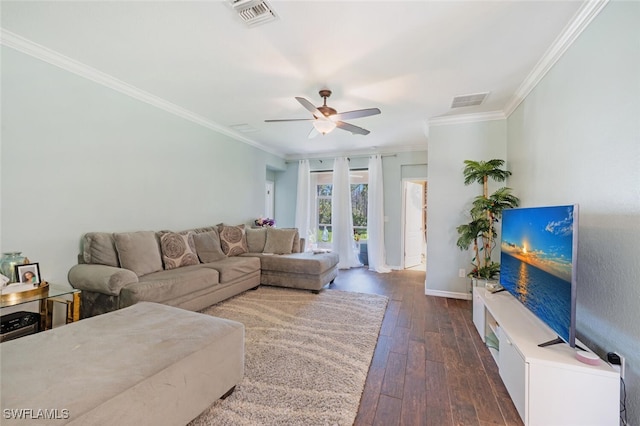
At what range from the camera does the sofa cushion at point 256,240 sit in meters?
4.51

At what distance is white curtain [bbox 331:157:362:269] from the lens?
5.89 m

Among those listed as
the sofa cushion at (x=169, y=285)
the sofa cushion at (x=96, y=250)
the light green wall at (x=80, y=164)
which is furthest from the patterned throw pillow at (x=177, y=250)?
the sofa cushion at (x=96, y=250)

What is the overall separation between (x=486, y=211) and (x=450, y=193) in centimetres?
61

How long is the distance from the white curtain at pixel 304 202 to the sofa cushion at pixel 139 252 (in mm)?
3500

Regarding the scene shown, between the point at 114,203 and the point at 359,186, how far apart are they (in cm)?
472

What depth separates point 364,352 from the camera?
2.27 metres

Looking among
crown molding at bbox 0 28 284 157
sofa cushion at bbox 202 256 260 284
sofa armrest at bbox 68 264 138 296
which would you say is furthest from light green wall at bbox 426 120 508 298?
sofa armrest at bbox 68 264 138 296

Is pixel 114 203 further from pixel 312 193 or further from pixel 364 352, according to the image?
pixel 312 193

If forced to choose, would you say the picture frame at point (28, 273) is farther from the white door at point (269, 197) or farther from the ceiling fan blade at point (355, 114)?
the white door at point (269, 197)

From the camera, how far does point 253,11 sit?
184 centimetres

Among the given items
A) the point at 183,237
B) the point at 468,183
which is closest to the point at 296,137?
the point at 183,237

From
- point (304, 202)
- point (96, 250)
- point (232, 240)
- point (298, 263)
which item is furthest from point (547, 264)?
point (304, 202)

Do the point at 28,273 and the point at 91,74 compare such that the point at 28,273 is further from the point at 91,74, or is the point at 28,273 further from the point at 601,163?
the point at 601,163

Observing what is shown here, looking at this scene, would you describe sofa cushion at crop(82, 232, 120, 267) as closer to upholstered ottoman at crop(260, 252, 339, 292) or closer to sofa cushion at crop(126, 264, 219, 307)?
sofa cushion at crop(126, 264, 219, 307)
